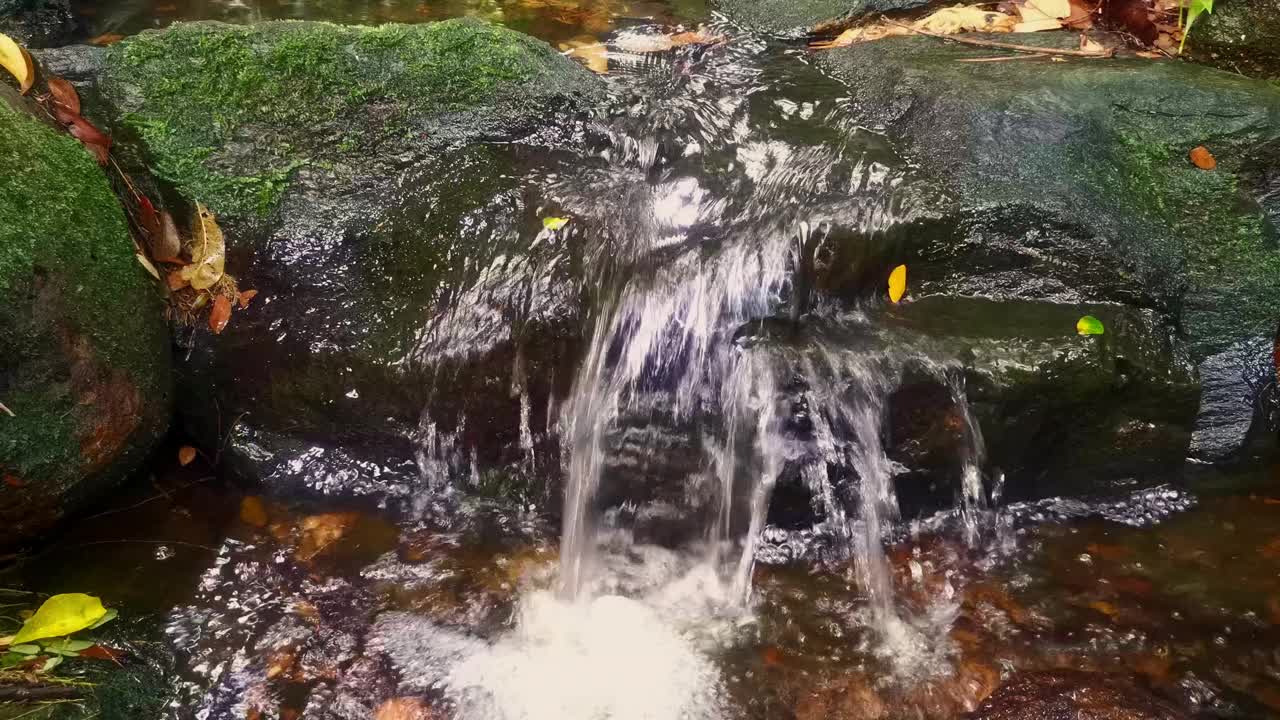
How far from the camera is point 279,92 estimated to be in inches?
125

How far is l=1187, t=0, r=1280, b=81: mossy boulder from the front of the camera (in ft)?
11.6

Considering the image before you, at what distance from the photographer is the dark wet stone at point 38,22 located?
4570 millimetres

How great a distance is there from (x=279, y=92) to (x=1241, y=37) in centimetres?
421

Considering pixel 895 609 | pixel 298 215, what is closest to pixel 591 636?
pixel 895 609

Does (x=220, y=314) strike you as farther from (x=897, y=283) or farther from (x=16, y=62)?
(x=897, y=283)

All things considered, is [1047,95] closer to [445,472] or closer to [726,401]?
[726,401]

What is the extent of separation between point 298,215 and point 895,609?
2591 mm

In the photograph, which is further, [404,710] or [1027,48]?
[1027,48]

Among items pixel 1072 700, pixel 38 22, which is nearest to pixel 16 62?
pixel 38 22

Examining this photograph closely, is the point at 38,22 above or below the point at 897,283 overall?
above

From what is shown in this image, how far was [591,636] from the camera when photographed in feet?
8.79

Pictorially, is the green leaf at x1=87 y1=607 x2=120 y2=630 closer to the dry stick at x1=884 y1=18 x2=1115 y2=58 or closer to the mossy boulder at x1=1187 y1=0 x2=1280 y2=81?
the dry stick at x1=884 y1=18 x2=1115 y2=58

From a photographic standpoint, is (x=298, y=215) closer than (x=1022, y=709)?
No

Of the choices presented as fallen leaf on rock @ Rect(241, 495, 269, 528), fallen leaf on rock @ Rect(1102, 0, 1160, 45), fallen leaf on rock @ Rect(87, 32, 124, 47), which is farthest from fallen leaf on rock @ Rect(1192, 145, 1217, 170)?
fallen leaf on rock @ Rect(87, 32, 124, 47)
